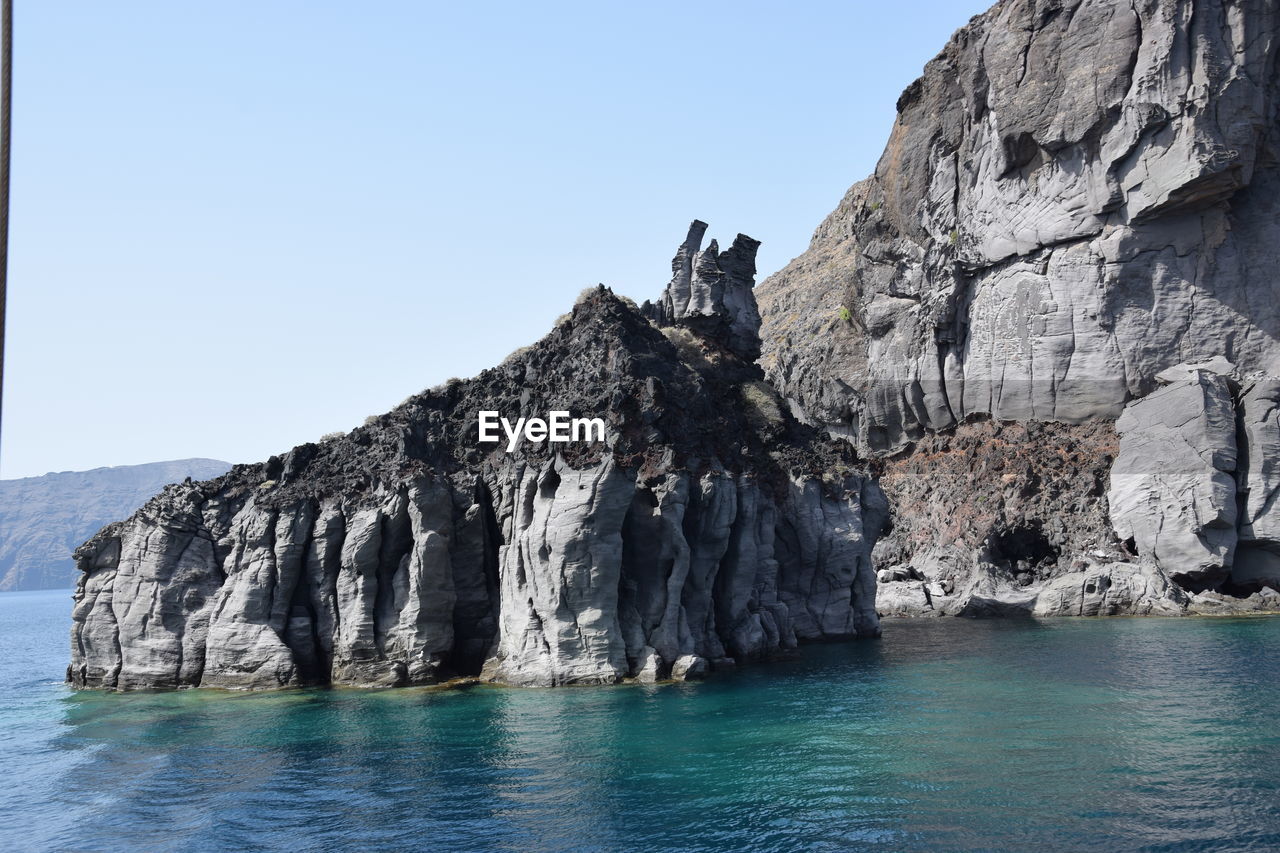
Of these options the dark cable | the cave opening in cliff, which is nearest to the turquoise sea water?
the dark cable

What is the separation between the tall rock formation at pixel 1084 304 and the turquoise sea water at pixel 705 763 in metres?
29.2

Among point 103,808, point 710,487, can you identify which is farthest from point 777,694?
point 103,808

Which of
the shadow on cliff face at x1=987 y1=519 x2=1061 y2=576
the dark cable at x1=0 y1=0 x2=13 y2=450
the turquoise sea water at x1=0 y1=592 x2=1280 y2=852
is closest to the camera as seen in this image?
the dark cable at x1=0 y1=0 x2=13 y2=450

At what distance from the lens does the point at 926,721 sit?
3844 cm

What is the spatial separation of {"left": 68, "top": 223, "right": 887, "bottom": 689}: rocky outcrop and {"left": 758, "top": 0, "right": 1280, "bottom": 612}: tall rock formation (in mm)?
35571

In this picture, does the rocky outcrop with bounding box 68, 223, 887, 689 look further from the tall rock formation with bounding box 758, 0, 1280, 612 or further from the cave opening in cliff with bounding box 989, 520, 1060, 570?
the cave opening in cliff with bounding box 989, 520, 1060, 570

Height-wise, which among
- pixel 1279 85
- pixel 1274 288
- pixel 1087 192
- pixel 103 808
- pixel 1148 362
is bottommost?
pixel 103 808

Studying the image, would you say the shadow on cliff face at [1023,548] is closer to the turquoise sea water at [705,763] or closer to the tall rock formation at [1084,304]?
the tall rock formation at [1084,304]

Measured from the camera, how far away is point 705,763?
110 ft

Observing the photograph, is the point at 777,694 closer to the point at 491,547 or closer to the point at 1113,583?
the point at 491,547

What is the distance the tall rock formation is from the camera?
79.6 m

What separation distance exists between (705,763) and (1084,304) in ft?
229

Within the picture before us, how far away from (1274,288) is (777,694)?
63.9 meters

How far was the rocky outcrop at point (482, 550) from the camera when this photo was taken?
1972 inches
